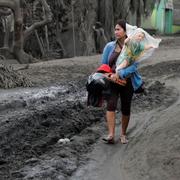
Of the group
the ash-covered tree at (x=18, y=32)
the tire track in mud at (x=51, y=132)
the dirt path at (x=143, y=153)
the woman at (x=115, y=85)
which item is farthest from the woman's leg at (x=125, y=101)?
the ash-covered tree at (x=18, y=32)

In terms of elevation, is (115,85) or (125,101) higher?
(115,85)

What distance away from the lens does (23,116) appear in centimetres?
1061

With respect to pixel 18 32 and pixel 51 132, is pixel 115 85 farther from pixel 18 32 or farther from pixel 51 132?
pixel 18 32

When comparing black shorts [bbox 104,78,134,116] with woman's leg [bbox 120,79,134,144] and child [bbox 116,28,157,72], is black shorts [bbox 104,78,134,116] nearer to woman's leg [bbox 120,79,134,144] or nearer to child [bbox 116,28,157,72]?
Result: woman's leg [bbox 120,79,134,144]

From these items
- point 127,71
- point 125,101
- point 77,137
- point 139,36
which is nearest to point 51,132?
point 77,137

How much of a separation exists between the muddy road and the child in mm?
1261

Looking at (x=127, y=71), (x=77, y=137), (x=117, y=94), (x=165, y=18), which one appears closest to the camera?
(x=127, y=71)

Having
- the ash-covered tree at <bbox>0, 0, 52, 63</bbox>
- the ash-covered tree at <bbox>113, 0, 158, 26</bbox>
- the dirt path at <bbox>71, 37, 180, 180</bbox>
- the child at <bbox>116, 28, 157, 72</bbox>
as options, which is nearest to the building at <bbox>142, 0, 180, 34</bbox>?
the ash-covered tree at <bbox>113, 0, 158, 26</bbox>

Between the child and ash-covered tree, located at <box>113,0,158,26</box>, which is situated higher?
the child

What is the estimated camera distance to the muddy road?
708 centimetres

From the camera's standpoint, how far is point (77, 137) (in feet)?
29.8

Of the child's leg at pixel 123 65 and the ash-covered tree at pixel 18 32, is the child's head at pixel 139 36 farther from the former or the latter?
the ash-covered tree at pixel 18 32

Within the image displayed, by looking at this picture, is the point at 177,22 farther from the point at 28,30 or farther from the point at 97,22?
the point at 28,30

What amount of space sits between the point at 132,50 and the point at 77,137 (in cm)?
178
